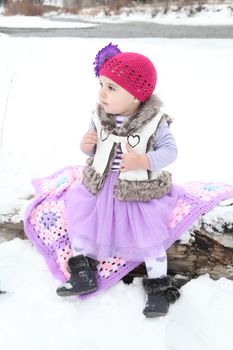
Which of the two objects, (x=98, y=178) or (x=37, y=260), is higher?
(x=98, y=178)

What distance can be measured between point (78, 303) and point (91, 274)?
0.15 meters

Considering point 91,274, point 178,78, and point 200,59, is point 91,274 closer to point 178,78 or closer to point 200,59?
point 178,78

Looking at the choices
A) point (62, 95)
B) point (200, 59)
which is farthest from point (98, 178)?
point (200, 59)

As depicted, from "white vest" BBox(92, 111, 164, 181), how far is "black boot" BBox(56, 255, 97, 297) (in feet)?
1.43

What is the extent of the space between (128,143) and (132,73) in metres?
0.33

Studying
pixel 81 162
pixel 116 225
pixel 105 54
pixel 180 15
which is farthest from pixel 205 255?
pixel 180 15

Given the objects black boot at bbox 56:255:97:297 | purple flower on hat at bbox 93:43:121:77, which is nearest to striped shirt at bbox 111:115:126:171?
purple flower on hat at bbox 93:43:121:77

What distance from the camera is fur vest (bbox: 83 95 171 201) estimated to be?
7.31ft

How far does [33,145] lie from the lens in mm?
4406

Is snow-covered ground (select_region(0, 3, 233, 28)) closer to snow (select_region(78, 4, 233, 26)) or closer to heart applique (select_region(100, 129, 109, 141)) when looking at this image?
snow (select_region(78, 4, 233, 26))

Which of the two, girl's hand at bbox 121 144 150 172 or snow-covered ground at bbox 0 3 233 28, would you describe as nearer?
girl's hand at bbox 121 144 150 172

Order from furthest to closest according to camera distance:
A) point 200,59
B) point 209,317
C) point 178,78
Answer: point 200,59 < point 178,78 < point 209,317

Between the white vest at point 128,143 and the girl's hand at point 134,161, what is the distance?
0.07 m

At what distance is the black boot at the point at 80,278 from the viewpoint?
7.02 feet
